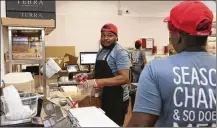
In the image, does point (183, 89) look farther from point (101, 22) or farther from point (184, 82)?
point (101, 22)

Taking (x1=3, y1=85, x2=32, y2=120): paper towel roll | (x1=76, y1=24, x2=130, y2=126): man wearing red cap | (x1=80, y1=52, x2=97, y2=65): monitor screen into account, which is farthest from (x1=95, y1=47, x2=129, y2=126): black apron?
(x1=80, y1=52, x2=97, y2=65): monitor screen

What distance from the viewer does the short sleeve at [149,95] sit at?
1.04 m

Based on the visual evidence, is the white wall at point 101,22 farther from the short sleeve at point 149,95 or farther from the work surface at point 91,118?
the short sleeve at point 149,95

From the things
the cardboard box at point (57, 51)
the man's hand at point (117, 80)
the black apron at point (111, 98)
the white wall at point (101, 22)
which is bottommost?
the black apron at point (111, 98)

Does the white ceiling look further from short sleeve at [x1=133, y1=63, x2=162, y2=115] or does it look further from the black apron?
short sleeve at [x1=133, y1=63, x2=162, y2=115]

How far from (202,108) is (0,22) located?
180 cm

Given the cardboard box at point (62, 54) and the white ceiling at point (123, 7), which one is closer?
the cardboard box at point (62, 54)

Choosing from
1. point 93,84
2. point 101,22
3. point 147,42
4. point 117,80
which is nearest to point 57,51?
point 101,22

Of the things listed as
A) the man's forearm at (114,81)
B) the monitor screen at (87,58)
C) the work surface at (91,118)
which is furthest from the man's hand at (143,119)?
the monitor screen at (87,58)

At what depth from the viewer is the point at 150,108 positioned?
1053 mm

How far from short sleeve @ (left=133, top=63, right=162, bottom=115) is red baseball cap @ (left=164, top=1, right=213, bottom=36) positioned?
0.21 meters

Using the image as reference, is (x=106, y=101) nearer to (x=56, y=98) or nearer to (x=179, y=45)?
(x=56, y=98)

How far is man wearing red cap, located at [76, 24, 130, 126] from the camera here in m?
2.41

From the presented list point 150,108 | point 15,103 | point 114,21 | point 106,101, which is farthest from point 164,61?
point 114,21
